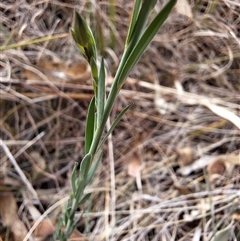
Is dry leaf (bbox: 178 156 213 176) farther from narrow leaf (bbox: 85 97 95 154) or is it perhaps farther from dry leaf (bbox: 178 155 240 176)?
narrow leaf (bbox: 85 97 95 154)

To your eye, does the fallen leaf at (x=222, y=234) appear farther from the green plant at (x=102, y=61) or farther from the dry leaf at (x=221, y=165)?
the dry leaf at (x=221, y=165)

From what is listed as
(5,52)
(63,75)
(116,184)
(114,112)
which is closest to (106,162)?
(116,184)

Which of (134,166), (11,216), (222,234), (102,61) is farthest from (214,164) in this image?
(102,61)

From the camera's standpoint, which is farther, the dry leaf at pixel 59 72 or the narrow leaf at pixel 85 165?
the dry leaf at pixel 59 72

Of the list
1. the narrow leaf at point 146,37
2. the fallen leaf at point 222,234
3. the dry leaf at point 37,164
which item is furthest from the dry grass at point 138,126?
the narrow leaf at point 146,37

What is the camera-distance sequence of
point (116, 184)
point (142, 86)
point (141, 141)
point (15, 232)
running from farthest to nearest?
point (142, 86)
point (141, 141)
point (116, 184)
point (15, 232)

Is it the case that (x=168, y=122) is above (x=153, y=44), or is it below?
below

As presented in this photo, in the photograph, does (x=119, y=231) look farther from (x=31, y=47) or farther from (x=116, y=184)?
(x=31, y=47)
